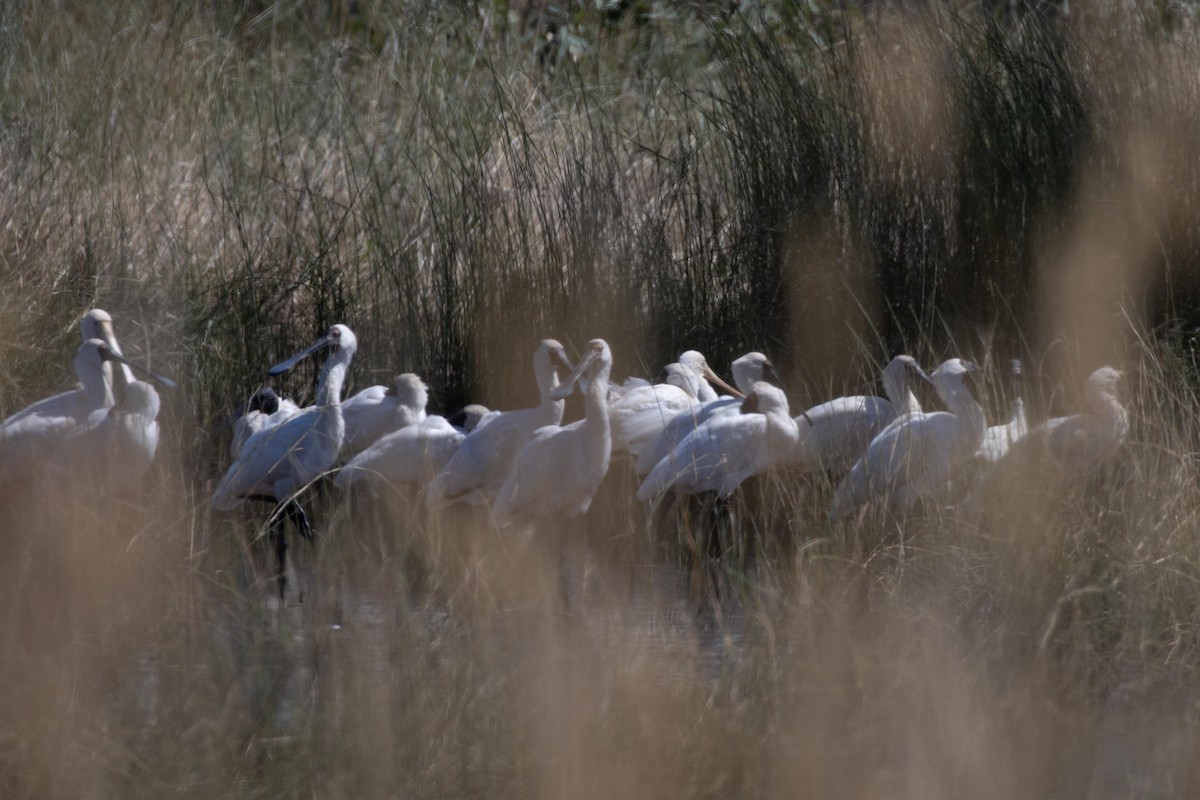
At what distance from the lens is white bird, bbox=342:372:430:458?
599 centimetres

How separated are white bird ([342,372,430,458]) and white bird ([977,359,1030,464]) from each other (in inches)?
83.8

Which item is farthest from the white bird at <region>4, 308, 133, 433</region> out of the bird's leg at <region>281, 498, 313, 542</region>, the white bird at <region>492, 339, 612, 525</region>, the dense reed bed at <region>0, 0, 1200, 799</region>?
the white bird at <region>492, 339, 612, 525</region>

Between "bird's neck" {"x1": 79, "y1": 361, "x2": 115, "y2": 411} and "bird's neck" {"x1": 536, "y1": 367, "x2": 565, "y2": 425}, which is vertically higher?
"bird's neck" {"x1": 79, "y1": 361, "x2": 115, "y2": 411}

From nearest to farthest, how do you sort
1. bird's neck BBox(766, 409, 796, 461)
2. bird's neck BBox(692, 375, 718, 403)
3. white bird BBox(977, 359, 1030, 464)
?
white bird BBox(977, 359, 1030, 464)
bird's neck BBox(766, 409, 796, 461)
bird's neck BBox(692, 375, 718, 403)

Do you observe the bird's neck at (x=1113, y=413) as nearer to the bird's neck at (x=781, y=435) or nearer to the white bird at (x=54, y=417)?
Result: the bird's neck at (x=781, y=435)

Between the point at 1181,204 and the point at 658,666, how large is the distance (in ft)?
11.3

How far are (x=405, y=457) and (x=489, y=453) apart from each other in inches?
13.1

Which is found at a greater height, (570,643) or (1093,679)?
(570,643)

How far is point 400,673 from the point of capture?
3.37 m

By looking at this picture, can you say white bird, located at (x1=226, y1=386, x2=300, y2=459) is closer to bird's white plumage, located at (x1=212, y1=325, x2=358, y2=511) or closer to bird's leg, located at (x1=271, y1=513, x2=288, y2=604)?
bird's white plumage, located at (x1=212, y1=325, x2=358, y2=511)

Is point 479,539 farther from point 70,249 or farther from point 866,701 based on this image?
point 70,249

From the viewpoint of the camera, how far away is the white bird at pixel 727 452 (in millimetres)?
5480

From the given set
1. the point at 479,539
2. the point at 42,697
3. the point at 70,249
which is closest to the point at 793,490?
the point at 479,539

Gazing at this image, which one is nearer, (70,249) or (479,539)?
(479,539)
